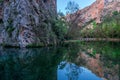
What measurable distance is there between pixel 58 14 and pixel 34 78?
38224mm

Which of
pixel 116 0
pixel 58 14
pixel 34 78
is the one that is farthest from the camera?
pixel 116 0

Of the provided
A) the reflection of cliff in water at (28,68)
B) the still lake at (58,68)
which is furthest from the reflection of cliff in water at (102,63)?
the reflection of cliff in water at (28,68)

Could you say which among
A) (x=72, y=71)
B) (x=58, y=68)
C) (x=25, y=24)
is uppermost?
(x=25, y=24)

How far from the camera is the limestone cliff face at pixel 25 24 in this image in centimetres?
3472

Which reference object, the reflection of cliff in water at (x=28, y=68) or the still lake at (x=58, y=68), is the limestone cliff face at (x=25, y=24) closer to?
the still lake at (x=58, y=68)

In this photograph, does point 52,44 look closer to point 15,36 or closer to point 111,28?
point 15,36

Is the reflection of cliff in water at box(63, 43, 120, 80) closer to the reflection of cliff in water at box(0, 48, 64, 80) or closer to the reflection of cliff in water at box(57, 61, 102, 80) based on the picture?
the reflection of cliff in water at box(57, 61, 102, 80)

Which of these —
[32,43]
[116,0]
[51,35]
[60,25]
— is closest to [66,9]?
[60,25]

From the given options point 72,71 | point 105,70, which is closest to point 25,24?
point 72,71

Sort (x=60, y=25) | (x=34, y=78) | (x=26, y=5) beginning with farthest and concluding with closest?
(x=60, y=25) → (x=26, y=5) → (x=34, y=78)

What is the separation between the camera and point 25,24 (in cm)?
3541

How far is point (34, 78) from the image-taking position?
34.4ft

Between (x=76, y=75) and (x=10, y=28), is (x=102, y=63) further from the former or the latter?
(x=10, y=28)

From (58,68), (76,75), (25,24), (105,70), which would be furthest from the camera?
(25,24)
